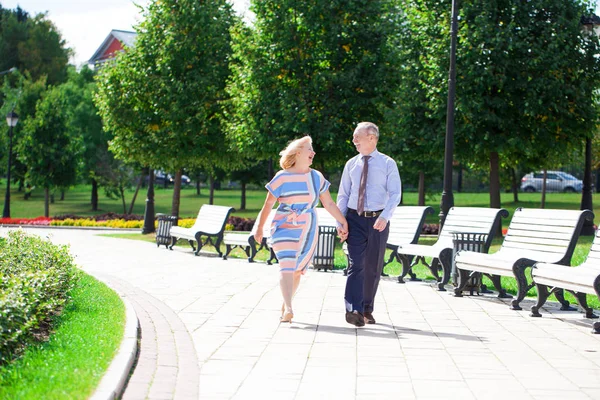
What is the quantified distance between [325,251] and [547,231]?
224 inches

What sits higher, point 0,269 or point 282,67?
point 282,67

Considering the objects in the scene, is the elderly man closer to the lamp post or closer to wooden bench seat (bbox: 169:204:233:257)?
wooden bench seat (bbox: 169:204:233:257)

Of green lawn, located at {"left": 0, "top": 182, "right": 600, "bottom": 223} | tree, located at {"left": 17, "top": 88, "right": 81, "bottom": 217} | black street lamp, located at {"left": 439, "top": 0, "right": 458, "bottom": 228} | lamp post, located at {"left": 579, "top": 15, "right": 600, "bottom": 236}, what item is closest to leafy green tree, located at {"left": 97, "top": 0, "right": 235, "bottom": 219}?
lamp post, located at {"left": 579, "top": 15, "right": 600, "bottom": 236}

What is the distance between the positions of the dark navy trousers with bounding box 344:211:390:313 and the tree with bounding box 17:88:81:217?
36.9 metres

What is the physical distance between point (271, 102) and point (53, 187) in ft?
70.0

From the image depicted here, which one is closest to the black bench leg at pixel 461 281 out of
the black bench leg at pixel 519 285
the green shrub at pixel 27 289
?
the black bench leg at pixel 519 285

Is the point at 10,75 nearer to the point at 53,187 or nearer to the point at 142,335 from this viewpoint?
the point at 53,187

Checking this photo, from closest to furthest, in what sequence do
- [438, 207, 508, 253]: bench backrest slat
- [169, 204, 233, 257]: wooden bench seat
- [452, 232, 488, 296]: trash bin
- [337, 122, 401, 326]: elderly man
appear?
[337, 122, 401, 326]: elderly man → [452, 232, 488, 296]: trash bin → [438, 207, 508, 253]: bench backrest slat → [169, 204, 233, 257]: wooden bench seat

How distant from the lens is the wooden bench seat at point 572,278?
8578mm

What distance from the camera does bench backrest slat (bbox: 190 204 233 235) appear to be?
62.8ft

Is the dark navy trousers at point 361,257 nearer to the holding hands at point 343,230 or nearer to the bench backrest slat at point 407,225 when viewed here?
the holding hands at point 343,230

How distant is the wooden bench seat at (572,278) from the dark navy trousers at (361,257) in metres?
1.81

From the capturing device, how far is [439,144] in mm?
25875

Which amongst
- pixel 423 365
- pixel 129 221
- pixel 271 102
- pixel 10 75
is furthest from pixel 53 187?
pixel 423 365
